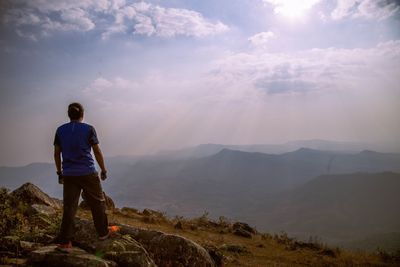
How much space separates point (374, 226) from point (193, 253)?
205 meters

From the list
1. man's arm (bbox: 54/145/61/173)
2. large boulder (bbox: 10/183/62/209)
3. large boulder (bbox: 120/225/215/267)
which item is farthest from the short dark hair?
large boulder (bbox: 10/183/62/209)

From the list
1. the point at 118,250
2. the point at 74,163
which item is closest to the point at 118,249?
the point at 118,250

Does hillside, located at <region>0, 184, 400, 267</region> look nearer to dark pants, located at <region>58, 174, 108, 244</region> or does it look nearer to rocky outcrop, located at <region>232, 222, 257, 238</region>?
dark pants, located at <region>58, 174, 108, 244</region>

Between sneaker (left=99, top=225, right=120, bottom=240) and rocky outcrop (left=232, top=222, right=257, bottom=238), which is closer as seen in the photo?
sneaker (left=99, top=225, right=120, bottom=240)

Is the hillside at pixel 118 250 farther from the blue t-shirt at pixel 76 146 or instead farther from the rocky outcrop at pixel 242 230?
the rocky outcrop at pixel 242 230

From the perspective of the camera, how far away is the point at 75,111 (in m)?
6.64

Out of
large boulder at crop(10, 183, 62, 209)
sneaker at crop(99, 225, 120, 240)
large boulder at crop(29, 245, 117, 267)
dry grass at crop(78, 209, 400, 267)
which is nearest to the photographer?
large boulder at crop(29, 245, 117, 267)

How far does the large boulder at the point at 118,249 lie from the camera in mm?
6887

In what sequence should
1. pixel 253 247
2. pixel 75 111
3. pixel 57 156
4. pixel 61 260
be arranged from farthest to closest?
1. pixel 253 247
2. pixel 57 156
3. pixel 75 111
4. pixel 61 260

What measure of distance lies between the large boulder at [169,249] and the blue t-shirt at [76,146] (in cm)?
246

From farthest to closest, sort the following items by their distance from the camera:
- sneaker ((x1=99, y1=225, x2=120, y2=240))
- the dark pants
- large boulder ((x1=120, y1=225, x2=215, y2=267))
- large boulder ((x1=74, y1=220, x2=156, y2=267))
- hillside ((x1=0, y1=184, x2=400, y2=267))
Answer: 1. large boulder ((x1=120, y1=225, x2=215, y2=267))
2. sneaker ((x1=99, y1=225, x2=120, y2=240))
3. large boulder ((x1=74, y1=220, x2=156, y2=267))
4. the dark pants
5. hillside ((x1=0, y1=184, x2=400, y2=267))

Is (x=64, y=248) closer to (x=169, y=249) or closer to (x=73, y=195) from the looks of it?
(x=73, y=195)

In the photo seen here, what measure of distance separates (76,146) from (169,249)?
3.24m

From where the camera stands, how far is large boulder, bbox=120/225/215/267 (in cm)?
777
